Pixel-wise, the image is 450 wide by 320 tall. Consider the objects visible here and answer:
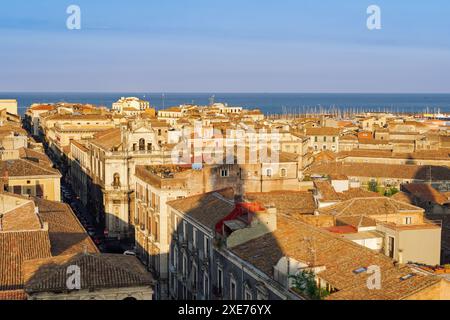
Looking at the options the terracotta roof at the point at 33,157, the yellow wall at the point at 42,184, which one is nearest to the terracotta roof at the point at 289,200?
the yellow wall at the point at 42,184

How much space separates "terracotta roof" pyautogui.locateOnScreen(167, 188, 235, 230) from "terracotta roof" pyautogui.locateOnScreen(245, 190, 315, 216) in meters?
1.63

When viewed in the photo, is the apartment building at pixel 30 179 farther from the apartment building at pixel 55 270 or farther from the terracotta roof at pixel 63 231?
the apartment building at pixel 55 270

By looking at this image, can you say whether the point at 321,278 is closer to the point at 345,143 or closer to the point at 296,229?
the point at 296,229

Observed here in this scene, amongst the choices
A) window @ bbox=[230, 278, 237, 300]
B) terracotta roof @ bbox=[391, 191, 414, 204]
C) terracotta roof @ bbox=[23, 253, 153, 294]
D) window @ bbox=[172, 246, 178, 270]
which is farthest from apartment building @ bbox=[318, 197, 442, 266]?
terracotta roof @ bbox=[391, 191, 414, 204]

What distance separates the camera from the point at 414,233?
2711cm

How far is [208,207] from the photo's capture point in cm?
3164

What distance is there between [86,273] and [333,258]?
8002mm

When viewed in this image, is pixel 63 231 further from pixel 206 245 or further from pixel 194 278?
pixel 206 245

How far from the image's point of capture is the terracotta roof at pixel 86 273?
20.8 metres

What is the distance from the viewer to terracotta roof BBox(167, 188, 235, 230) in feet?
97.1

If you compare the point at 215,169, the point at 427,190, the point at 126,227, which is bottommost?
the point at 126,227

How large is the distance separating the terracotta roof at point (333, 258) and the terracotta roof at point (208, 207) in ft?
12.0
